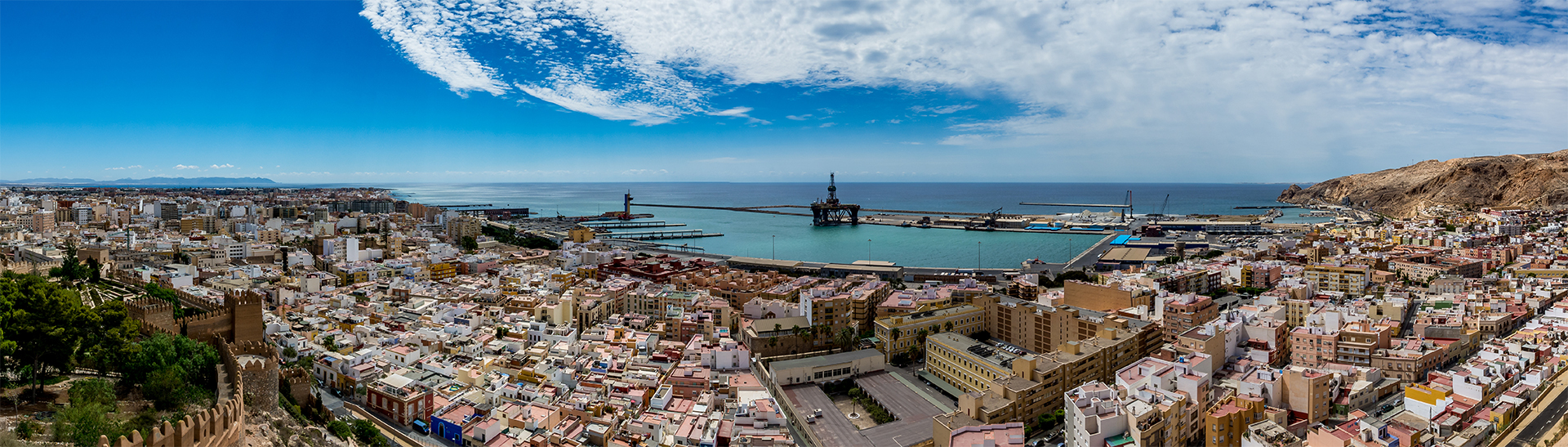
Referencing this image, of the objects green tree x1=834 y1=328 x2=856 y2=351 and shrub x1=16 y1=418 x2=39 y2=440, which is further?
green tree x1=834 y1=328 x2=856 y2=351

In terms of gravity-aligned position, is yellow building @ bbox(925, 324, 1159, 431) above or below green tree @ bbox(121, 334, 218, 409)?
below

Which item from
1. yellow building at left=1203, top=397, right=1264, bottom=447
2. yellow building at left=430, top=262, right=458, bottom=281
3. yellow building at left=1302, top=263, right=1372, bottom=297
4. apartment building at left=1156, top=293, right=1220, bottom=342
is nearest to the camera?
yellow building at left=1203, top=397, right=1264, bottom=447

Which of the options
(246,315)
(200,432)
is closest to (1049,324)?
(200,432)

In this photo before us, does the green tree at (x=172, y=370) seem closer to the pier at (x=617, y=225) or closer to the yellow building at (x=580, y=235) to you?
the yellow building at (x=580, y=235)

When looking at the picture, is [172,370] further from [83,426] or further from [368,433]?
[368,433]


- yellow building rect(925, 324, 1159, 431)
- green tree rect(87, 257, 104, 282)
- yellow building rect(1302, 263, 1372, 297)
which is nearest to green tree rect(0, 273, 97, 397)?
green tree rect(87, 257, 104, 282)

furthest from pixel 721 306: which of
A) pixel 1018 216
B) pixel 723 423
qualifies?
pixel 1018 216

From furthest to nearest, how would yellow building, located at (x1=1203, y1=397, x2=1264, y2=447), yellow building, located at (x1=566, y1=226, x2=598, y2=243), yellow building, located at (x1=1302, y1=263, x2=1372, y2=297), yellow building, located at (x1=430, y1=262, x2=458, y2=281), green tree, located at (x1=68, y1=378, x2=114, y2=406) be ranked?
yellow building, located at (x1=566, y1=226, x2=598, y2=243) < yellow building, located at (x1=430, y1=262, x2=458, y2=281) < yellow building, located at (x1=1302, y1=263, x2=1372, y2=297) < yellow building, located at (x1=1203, y1=397, x2=1264, y2=447) < green tree, located at (x1=68, y1=378, x2=114, y2=406)

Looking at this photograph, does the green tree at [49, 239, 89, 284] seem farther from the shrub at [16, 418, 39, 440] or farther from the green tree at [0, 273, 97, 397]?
the shrub at [16, 418, 39, 440]
